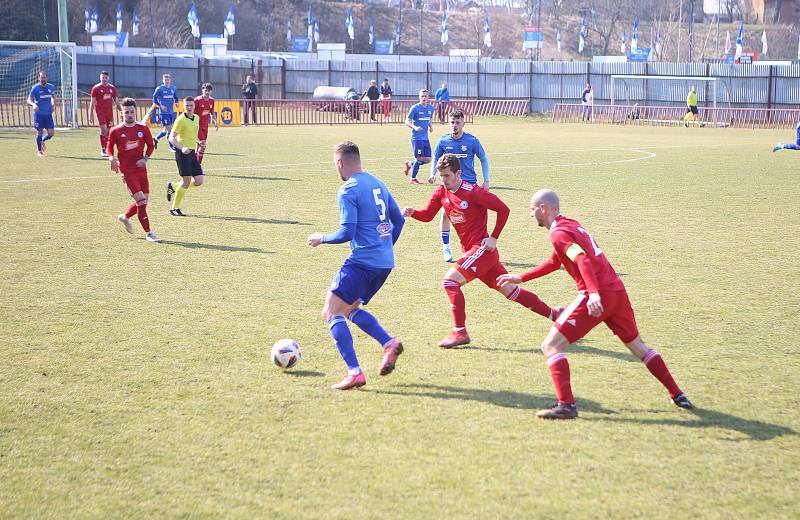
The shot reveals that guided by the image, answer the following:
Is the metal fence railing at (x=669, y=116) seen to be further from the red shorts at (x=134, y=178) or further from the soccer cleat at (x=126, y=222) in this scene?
the soccer cleat at (x=126, y=222)

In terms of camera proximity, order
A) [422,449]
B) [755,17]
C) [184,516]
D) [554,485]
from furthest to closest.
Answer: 1. [755,17]
2. [422,449]
3. [554,485]
4. [184,516]

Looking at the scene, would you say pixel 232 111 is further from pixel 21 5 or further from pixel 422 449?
pixel 422 449

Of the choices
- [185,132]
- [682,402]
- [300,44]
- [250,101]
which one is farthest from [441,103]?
[300,44]

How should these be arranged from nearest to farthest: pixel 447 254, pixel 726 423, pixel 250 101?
pixel 726 423, pixel 447 254, pixel 250 101

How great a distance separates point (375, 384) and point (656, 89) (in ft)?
167

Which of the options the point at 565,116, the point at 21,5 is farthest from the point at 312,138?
the point at 21,5

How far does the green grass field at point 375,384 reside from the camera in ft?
17.0

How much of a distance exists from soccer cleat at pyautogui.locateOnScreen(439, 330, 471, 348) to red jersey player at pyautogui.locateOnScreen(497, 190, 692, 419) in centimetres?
192

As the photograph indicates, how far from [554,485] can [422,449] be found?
0.97 m

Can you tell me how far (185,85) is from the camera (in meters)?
61.9

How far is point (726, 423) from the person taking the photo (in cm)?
628

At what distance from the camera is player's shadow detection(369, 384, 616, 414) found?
6.67 meters

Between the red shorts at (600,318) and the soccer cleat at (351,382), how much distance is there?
167 centimetres

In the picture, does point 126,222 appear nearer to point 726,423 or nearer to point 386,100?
point 726,423
